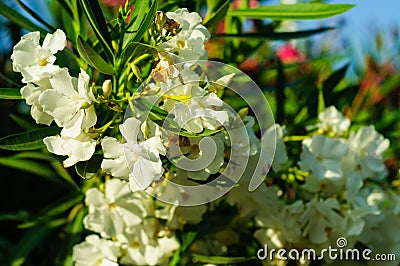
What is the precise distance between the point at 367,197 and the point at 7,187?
83 cm

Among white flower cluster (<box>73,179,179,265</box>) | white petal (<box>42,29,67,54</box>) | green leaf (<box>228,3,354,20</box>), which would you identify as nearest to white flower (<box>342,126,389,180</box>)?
green leaf (<box>228,3,354,20</box>)

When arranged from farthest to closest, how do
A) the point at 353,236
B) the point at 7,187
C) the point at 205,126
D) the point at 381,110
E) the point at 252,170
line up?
the point at 381,110, the point at 7,187, the point at 353,236, the point at 252,170, the point at 205,126

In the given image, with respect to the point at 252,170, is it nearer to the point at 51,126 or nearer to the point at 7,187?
the point at 51,126

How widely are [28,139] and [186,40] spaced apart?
0.24 metres

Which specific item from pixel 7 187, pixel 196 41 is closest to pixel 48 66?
pixel 196 41

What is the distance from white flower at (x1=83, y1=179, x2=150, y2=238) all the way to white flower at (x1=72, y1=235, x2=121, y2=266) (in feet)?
0.10

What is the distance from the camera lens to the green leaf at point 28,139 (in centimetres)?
76

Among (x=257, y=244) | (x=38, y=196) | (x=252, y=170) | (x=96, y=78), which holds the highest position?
(x=96, y=78)

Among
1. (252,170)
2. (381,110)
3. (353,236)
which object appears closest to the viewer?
(252,170)

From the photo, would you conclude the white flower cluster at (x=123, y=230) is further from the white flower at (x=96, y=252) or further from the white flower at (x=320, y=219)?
the white flower at (x=320, y=219)

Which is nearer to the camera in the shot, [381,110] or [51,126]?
[51,126]

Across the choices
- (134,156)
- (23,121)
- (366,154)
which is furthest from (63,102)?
(366,154)

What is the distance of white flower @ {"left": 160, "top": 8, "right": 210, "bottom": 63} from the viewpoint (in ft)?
2.38

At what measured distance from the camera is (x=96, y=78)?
37.0 inches
